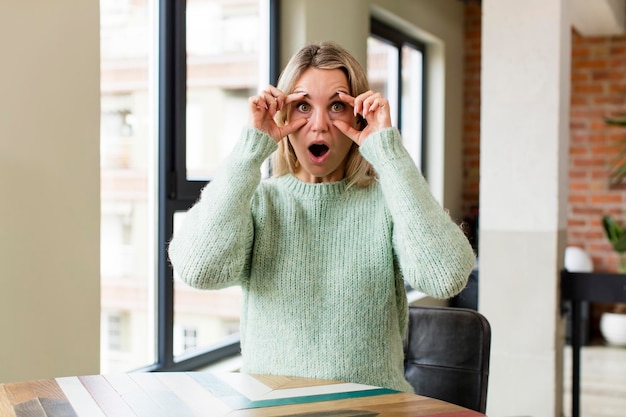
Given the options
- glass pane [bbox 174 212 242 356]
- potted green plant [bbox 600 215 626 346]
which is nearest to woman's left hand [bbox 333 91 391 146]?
glass pane [bbox 174 212 242 356]

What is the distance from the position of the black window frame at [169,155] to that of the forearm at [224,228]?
143 cm

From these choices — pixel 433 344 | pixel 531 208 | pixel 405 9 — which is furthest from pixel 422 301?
pixel 433 344

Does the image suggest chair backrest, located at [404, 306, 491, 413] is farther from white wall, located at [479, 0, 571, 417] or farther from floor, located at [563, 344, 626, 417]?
floor, located at [563, 344, 626, 417]

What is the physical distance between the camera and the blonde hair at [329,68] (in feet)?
5.21

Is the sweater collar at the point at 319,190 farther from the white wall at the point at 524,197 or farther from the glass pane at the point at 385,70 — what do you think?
the glass pane at the point at 385,70

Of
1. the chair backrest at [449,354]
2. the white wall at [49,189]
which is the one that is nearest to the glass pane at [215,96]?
the white wall at [49,189]

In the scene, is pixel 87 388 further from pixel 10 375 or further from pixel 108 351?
pixel 108 351

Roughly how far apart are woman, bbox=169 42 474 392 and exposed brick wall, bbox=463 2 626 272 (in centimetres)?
458

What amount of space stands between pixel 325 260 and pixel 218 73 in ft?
6.81

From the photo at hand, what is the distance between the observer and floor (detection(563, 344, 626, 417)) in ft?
12.6

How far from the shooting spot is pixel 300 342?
4.83 feet

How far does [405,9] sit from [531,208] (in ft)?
7.82

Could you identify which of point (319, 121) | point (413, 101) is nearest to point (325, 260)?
point (319, 121)

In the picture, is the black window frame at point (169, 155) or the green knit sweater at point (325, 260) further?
the black window frame at point (169, 155)
